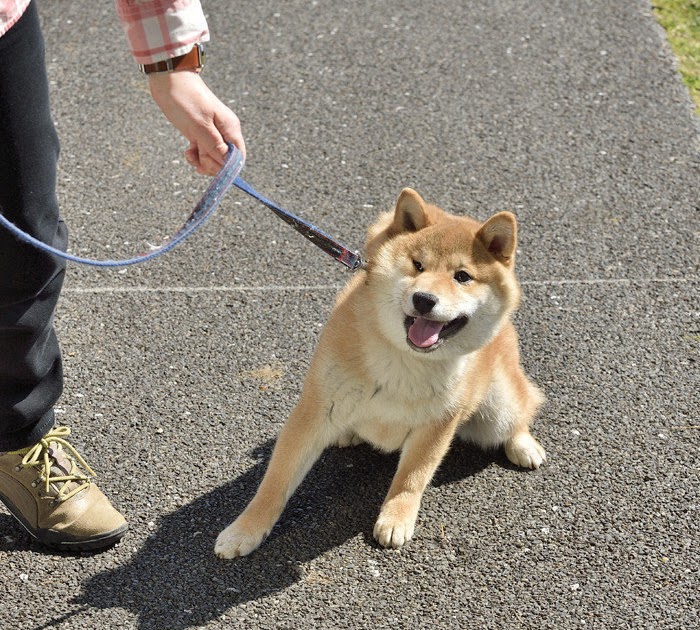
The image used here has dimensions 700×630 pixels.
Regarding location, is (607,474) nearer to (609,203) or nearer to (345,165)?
(609,203)

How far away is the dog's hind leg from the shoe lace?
1.56 feet

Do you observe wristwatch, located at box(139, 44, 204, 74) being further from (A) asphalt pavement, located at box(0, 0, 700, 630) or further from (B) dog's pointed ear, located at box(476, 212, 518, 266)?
(A) asphalt pavement, located at box(0, 0, 700, 630)

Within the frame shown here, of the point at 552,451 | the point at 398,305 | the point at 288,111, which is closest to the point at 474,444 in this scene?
the point at 552,451

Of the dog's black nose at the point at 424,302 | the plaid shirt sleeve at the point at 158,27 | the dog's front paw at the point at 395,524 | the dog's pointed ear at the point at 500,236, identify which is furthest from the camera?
the dog's front paw at the point at 395,524

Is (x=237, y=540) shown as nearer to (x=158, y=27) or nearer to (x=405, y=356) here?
(x=405, y=356)

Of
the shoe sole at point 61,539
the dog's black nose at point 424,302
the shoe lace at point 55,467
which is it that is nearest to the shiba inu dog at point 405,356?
the dog's black nose at point 424,302

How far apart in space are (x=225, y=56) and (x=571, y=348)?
3177 mm

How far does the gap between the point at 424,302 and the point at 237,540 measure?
3.07 ft

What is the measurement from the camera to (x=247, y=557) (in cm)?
276

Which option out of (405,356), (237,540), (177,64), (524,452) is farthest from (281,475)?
(177,64)

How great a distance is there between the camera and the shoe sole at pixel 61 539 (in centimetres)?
273

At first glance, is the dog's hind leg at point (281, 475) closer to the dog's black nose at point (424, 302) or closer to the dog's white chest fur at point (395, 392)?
the dog's white chest fur at point (395, 392)

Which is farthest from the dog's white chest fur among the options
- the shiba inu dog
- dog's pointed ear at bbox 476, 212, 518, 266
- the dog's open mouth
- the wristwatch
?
the wristwatch

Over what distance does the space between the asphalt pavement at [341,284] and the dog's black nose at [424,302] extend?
82 centimetres
